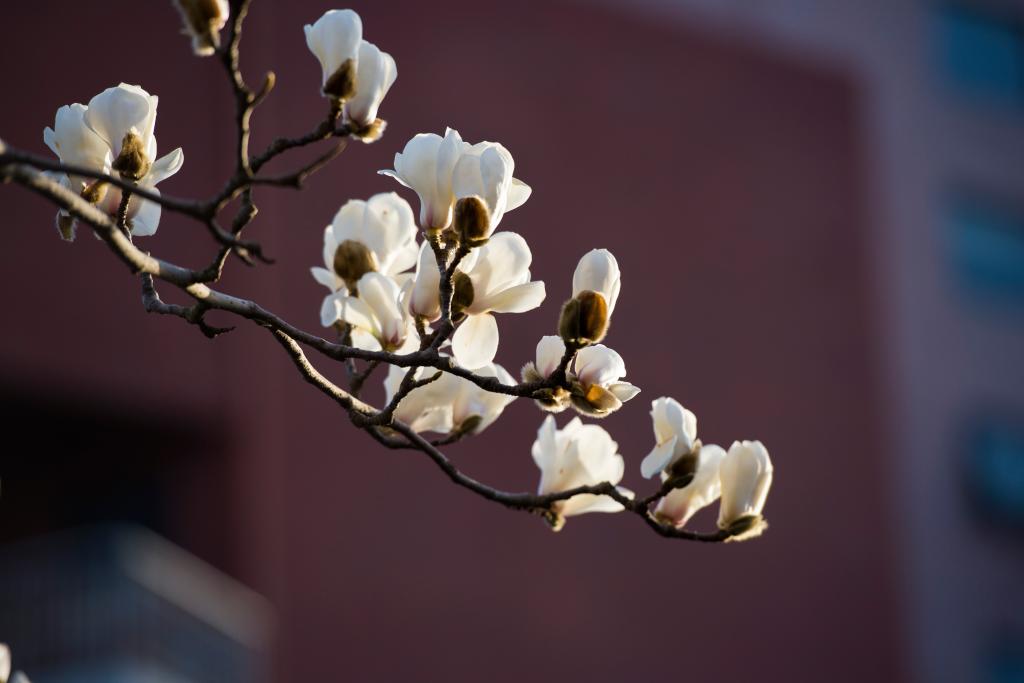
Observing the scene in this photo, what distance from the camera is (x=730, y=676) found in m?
9.62

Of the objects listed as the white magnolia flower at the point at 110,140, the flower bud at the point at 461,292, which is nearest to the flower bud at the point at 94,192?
the white magnolia flower at the point at 110,140

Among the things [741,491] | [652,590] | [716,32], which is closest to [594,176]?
[716,32]

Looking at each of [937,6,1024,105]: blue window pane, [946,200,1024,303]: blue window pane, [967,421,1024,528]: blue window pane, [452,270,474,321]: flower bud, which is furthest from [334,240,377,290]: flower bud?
[937,6,1024,105]: blue window pane

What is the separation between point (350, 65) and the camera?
3.79 feet

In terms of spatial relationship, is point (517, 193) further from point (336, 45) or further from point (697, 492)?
point (697, 492)

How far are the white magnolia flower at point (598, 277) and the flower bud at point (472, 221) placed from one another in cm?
8

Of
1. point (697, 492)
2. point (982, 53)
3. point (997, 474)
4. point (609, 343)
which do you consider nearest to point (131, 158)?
point (697, 492)

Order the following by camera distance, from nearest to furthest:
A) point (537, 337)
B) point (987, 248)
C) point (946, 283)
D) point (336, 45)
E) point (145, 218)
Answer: point (336, 45)
point (145, 218)
point (537, 337)
point (946, 283)
point (987, 248)

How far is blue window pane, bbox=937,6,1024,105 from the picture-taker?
12.8m

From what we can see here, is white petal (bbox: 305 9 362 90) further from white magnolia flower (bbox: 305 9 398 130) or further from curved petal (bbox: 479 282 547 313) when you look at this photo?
curved petal (bbox: 479 282 547 313)

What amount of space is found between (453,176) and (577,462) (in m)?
0.30

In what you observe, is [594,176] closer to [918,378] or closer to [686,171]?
[686,171]

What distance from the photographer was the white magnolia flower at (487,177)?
1.11 meters

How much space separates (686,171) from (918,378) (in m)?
2.86
